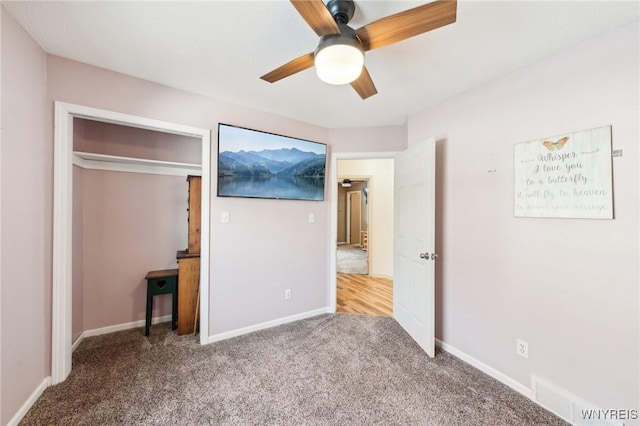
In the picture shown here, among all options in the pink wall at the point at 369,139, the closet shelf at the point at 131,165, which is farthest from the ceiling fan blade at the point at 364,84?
the closet shelf at the point at 131,165

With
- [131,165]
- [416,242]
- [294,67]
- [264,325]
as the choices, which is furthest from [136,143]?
[416,242]

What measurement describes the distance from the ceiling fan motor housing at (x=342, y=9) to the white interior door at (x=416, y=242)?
1359mm

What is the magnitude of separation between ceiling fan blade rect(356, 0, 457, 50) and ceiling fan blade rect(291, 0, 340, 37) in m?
0.15

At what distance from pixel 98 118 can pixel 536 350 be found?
3674mm

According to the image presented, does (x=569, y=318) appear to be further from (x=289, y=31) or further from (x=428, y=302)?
(x=289, y=31)

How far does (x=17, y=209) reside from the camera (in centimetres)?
152

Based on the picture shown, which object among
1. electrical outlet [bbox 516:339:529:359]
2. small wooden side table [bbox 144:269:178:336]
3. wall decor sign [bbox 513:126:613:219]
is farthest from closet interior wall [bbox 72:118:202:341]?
electrical outlet [bbox 516:339:529:359]

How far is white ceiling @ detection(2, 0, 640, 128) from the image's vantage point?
1374mm

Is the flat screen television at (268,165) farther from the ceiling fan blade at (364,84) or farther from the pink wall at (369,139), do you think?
the ceiling fan blade at (364,84)

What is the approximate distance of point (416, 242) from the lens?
254 cm

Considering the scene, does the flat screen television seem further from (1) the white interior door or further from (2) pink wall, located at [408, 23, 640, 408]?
(2) pink wall, located at [408, 23, 640, 408]

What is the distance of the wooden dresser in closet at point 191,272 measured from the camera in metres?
2.61

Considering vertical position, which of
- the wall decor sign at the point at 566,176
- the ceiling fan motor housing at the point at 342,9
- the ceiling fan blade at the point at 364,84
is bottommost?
the wall decor sign at the point at 566,176

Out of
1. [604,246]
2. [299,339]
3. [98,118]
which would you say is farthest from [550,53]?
[98,118]
